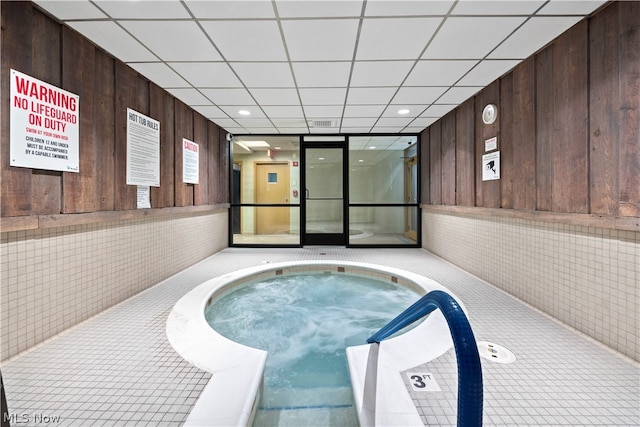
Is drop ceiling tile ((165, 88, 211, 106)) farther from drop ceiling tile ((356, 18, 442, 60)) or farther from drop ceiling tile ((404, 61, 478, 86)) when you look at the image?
drop ceiling tile ((404, 61, 478, 86))

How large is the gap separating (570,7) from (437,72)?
1197 millimetres

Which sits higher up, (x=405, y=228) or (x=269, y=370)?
(x=405, y=228)

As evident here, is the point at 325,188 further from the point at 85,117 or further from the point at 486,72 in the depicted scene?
the point at 85,117

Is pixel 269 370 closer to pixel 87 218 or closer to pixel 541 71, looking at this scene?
pixel 87 218

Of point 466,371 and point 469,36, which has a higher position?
point 469,36

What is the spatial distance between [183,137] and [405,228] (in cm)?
633

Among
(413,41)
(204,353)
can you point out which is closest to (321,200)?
(413,41)

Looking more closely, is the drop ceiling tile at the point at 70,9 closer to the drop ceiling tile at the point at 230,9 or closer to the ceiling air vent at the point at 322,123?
the drop ceiling tile at the point at 230,9

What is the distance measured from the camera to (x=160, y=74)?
3199mm

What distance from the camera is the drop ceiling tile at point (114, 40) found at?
2.31 meters

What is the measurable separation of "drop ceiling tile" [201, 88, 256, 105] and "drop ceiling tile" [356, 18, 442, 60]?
1.77 metres

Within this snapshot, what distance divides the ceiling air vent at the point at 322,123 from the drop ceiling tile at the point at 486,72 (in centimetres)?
240

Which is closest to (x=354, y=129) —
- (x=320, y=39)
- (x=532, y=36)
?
(x=320, y=39)

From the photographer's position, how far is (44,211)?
2158 millimetres
